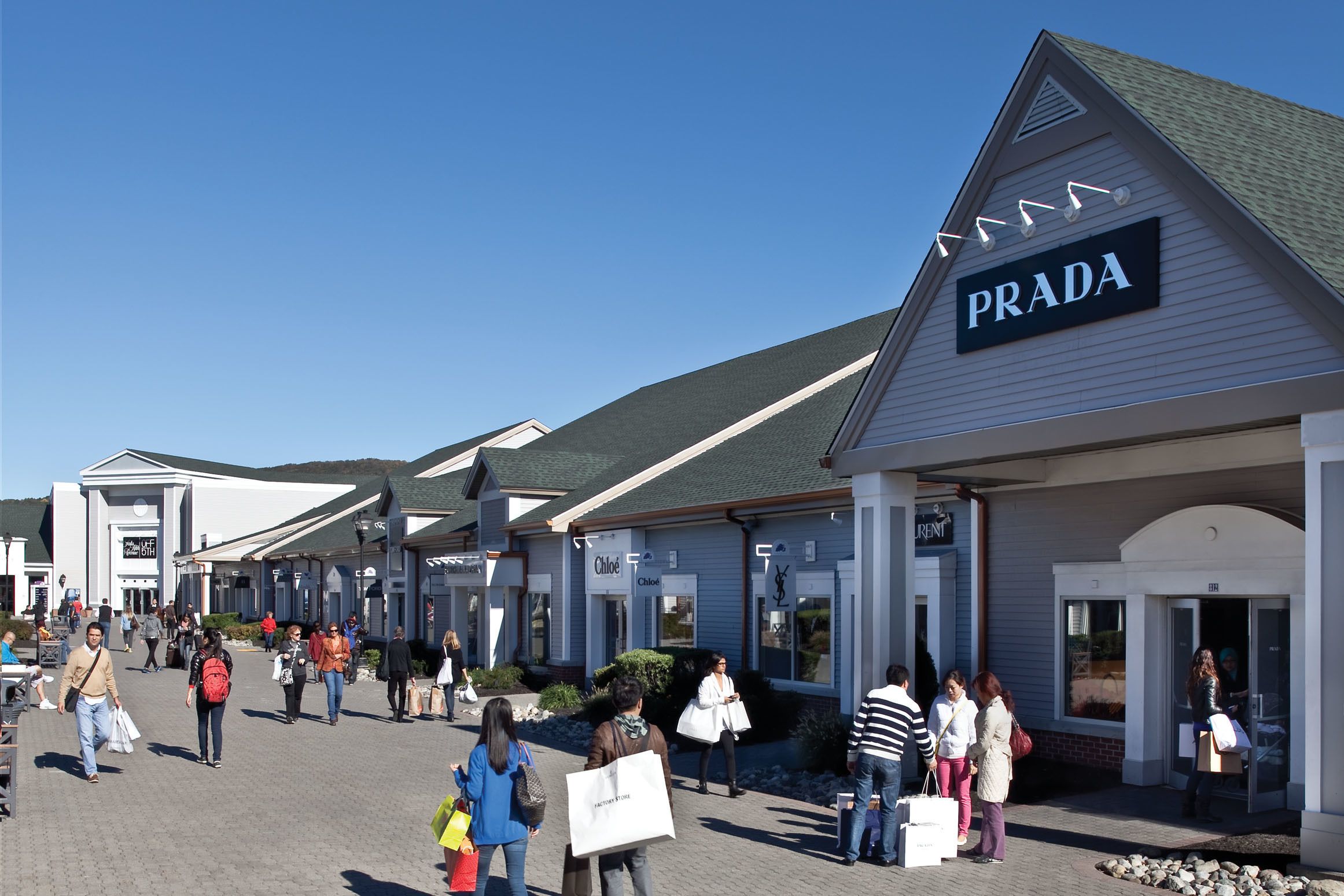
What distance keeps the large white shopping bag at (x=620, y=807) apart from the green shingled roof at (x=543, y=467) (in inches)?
858

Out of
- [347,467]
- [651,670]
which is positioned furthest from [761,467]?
[347,467]

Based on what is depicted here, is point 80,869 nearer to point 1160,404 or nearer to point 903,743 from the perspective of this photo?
point 903,743

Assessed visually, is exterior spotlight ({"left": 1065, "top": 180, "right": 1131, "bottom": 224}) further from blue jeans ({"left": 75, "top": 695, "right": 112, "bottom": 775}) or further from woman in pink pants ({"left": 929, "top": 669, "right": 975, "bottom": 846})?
blue jeans ({"left": 75, "top": 695, "right": 112, "bottom": 775})

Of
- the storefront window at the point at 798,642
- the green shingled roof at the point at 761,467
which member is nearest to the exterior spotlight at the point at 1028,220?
the green shingled roof at the point at 761,467

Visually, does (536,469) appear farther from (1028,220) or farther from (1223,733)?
(1223,733)

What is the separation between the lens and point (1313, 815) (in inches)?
364

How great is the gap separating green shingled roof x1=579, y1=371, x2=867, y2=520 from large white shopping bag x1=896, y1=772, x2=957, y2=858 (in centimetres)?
823

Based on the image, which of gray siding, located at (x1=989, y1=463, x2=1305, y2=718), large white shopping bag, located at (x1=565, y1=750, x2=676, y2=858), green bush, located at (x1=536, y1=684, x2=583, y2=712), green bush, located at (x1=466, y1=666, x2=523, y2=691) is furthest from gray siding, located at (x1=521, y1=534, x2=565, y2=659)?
large white shopping bag, located at (x1=565, y1=750, x2=676, y2=858)

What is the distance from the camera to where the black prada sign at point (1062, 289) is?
1102 cm

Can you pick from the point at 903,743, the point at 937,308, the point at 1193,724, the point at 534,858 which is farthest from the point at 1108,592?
the point at 534,858

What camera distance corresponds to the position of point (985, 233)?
12812 mm

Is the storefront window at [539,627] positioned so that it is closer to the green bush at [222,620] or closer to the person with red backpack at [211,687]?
the person with red backpack at [211,687]

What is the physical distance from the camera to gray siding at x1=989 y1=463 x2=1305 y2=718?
13.8 metres

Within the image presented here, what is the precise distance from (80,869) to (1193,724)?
34.1 feet
